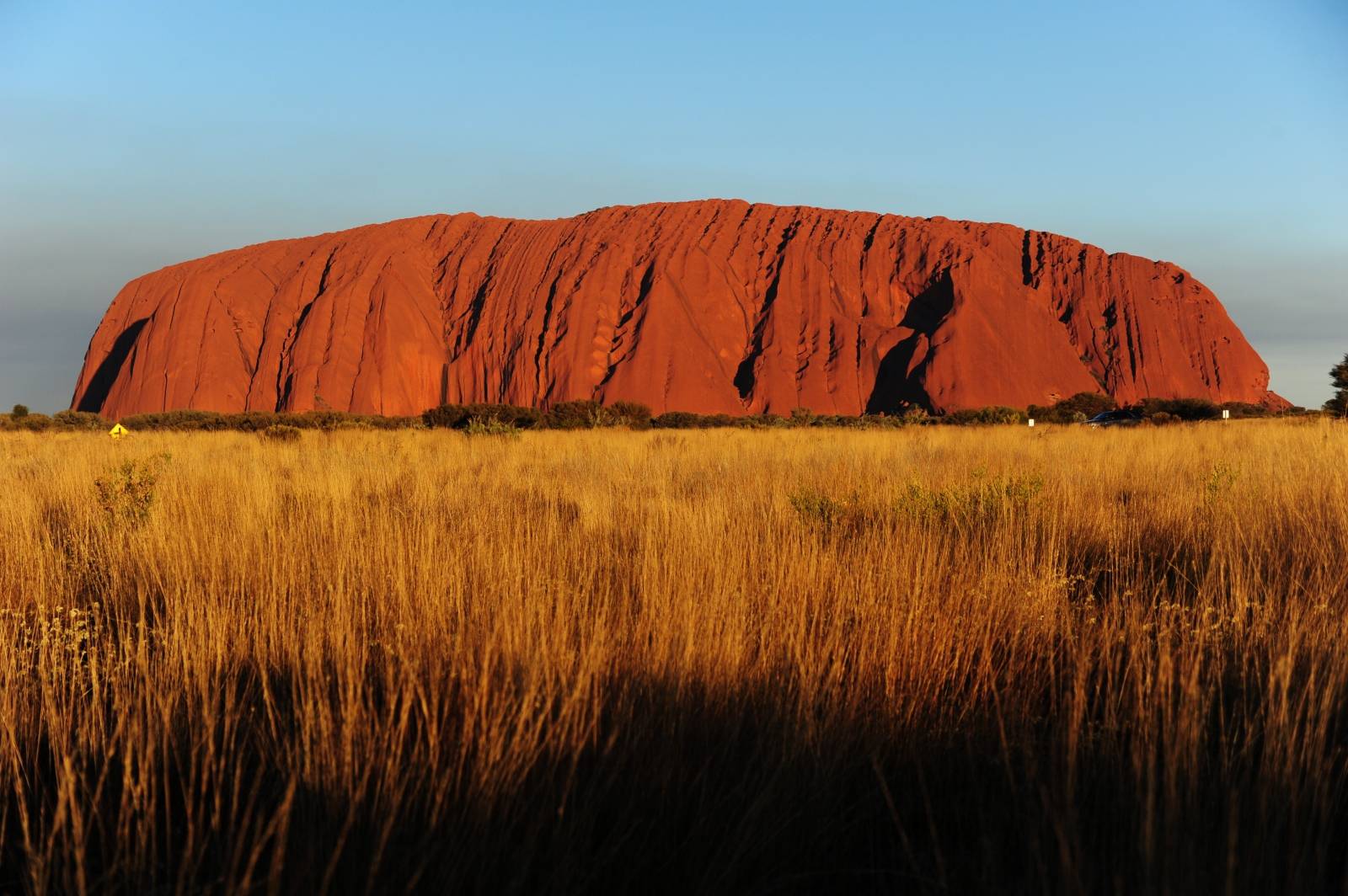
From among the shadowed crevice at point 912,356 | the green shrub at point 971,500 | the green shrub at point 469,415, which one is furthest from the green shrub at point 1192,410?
the green shrub at point 971,500

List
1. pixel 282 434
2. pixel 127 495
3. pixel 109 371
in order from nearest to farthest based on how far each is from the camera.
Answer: pixel 127 495
pixel 282 434
pixel 109 371

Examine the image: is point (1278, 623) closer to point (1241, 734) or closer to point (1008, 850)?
point (1241, 734)

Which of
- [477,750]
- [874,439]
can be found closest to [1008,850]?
[477,750]

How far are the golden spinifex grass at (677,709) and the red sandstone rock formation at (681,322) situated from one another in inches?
2295

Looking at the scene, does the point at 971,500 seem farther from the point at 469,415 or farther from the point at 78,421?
the point at 78,421

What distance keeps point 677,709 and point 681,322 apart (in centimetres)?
6580

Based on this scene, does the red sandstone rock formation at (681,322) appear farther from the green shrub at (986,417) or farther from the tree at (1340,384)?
the tree at (1340,384)

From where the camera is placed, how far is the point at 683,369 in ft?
211

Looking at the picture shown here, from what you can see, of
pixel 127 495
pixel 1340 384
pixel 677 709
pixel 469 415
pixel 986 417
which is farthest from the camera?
pixel 986 417

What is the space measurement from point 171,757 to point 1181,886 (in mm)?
2608

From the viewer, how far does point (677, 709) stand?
2430 millimetres

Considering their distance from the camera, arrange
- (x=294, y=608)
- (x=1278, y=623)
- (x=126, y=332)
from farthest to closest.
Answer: (x=126, y=332)
(x=294, y=608)
(x=1278, y=623)

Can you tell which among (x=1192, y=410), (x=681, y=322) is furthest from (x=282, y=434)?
(x=681, y=322)

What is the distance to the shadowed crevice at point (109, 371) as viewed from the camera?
75875 mm
